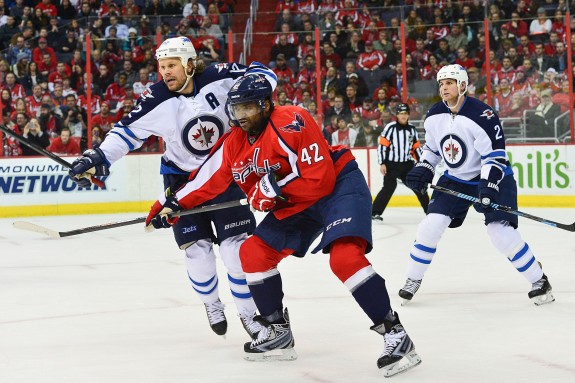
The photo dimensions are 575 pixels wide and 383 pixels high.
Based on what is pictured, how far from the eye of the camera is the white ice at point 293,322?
12.3 ft

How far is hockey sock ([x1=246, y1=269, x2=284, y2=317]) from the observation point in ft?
12.6

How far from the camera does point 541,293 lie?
5.10 metres

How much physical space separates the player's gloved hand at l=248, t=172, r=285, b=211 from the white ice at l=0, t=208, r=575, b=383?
620 mm

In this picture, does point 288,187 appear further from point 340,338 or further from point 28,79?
point 28,79

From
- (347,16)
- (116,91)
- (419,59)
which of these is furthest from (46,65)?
(419,59)

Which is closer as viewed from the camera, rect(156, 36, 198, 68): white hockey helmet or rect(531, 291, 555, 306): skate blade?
rect(156, 36, 198, 68): white hockey helmet

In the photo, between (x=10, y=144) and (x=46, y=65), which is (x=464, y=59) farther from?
(x=10, y=144)

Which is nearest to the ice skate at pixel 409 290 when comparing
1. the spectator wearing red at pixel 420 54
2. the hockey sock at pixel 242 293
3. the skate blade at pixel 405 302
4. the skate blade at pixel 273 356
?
the skate blade at pixel 405 302

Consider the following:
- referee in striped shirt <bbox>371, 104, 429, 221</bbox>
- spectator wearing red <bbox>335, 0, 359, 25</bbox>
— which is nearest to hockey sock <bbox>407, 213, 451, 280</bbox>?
referee in striped shirt <bbox>371, 104, 429, 221</bbox>

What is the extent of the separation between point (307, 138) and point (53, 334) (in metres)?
→ 1.67

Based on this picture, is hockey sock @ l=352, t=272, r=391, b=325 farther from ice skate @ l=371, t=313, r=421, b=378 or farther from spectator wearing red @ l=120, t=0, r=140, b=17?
spectator wearing red @ l=120, t=0, r=140, b=17

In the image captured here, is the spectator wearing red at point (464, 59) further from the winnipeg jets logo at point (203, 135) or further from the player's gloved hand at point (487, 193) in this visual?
the winnipeg jets logo at point (203, 135)

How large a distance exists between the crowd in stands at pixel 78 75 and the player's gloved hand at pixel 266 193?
24.4 ft

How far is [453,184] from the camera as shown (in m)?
5.36
